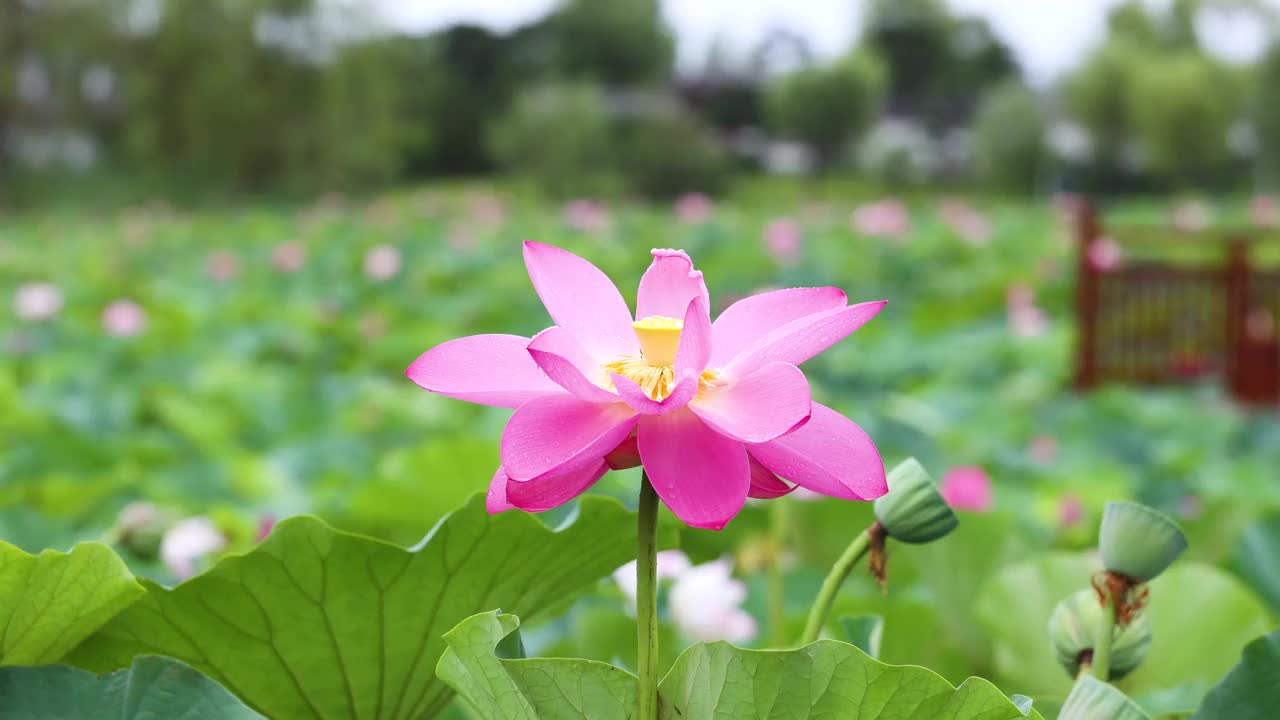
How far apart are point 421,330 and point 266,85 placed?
29.5 ft

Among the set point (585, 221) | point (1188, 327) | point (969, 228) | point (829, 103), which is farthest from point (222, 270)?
point (829, 103)

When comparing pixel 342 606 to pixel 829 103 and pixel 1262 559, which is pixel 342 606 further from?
pixel 829 103

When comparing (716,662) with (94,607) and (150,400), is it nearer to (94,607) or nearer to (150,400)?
(94,607)

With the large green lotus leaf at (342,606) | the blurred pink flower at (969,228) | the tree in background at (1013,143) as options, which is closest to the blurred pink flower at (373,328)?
the large green lotus leaf at (342,606)

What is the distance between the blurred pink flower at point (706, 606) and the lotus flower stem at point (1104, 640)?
10.0 inches

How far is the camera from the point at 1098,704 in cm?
29

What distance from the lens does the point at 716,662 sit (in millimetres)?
290

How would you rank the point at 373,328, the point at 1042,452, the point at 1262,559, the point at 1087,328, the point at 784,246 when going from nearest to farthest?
the point at 1262,559 → the point at 1042,452 → the point at 1087,328 → the point at 373,328 → the point at 784,246

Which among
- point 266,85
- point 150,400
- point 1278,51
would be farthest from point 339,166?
point 1278,51

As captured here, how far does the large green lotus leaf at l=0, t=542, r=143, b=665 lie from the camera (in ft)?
1.05

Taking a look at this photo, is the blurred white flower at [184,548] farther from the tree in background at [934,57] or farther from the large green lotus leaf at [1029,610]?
the tree in background at [934,57]

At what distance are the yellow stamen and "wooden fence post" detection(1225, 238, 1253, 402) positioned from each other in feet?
8.64

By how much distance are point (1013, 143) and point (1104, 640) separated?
21175 mm

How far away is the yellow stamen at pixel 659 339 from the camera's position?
0.30 metres
